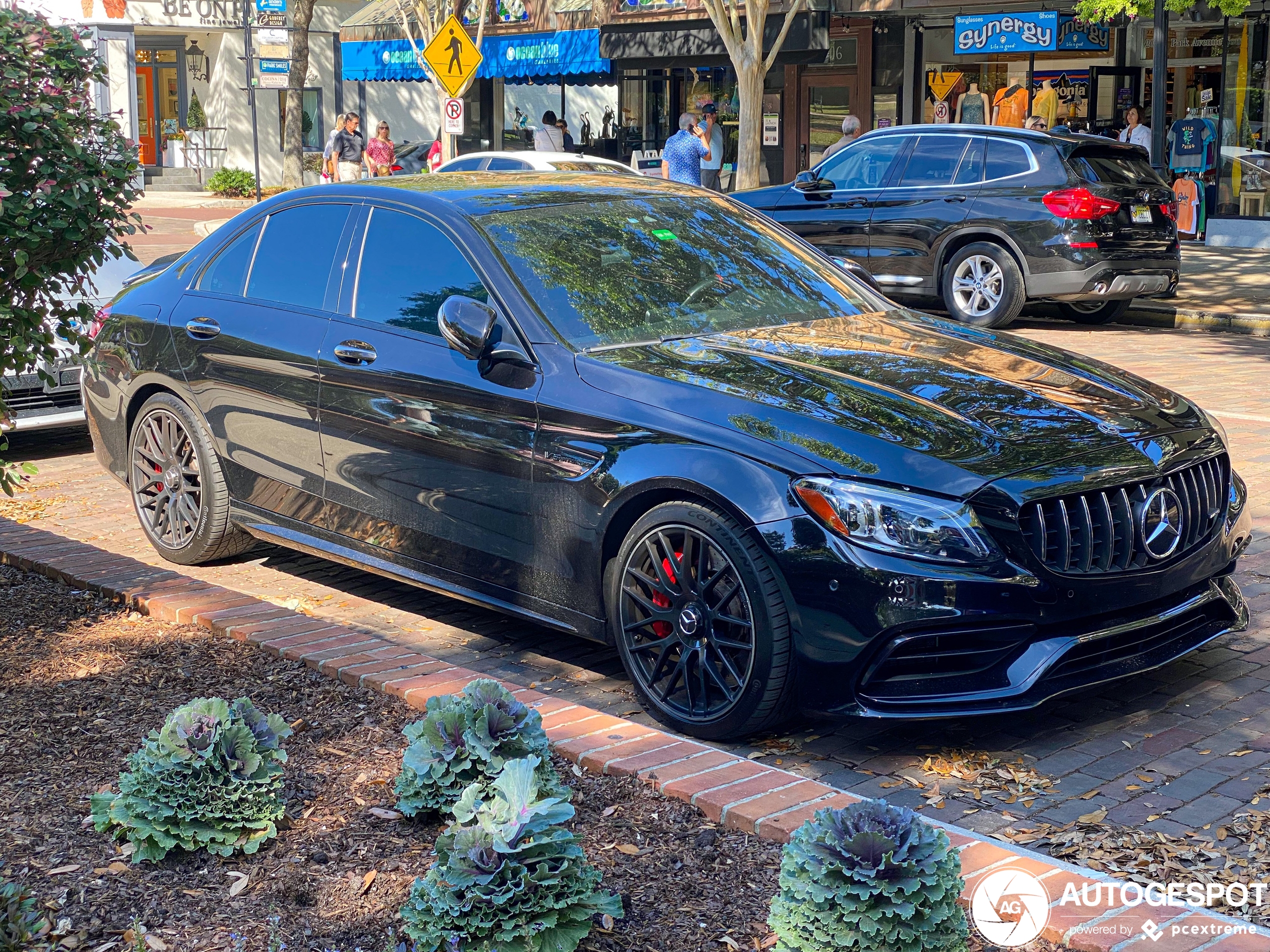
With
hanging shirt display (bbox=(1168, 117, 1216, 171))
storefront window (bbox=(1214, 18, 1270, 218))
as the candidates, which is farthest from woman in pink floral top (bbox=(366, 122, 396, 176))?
storefront window (bbox=(1214, 18, 1270, 218))

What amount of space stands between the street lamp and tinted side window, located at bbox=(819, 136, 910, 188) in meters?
32.1

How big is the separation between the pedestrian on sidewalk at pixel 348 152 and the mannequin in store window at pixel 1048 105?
11.0 metres

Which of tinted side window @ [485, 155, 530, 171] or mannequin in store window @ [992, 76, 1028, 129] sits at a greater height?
mannequin in store window @ [992, 76, 1028, 129]

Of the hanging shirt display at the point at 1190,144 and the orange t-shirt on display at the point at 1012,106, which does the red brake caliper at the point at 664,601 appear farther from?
the orange t-shirt on display at the point at 1012,106

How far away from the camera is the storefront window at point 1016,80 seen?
21.9 m

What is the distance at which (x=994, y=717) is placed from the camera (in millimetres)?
4703

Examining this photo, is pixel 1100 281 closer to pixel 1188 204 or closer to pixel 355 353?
pixel 1188 204

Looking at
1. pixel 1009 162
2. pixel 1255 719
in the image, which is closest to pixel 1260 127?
pixel 1009 162

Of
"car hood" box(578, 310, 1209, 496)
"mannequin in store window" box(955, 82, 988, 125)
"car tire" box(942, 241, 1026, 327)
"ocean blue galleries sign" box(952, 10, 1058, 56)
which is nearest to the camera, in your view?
"car hood" box(578, 310, 1209, 496)

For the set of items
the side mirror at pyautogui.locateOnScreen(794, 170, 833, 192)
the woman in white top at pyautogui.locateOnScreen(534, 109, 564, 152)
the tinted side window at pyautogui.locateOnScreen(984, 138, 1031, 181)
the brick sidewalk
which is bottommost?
the brick sidewalk

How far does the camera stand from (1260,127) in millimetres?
20031

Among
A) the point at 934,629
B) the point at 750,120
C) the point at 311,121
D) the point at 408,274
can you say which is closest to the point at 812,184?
the point at 750,120

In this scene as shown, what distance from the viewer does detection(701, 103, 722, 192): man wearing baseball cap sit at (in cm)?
2295
